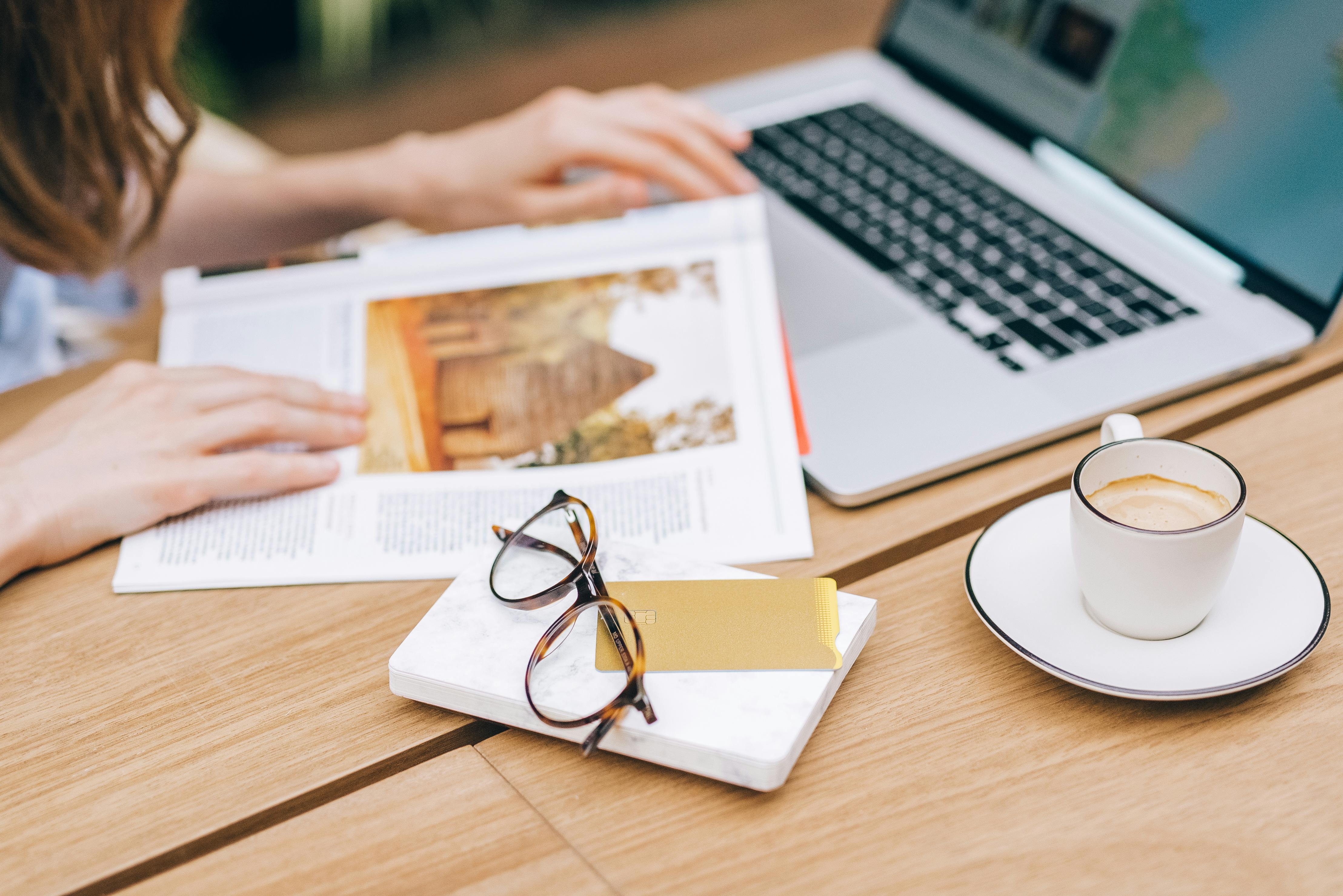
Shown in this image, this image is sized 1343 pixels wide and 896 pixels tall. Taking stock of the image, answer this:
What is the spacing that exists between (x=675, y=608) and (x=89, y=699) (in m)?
0.31

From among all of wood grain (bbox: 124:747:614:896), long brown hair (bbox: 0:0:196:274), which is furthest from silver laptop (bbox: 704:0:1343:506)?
long brown hair (bbox: 0:0:196:274)

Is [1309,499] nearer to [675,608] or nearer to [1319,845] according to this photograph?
[1319,845]

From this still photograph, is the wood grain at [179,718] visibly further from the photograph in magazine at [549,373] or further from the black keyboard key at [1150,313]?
the black keyboard key at [1150,313]

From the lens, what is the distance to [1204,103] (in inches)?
29.8

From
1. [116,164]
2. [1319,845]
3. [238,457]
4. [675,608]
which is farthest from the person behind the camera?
[116,164]

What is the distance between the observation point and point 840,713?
501 millimetres

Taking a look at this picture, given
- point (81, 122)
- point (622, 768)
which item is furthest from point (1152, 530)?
point (81, 122)

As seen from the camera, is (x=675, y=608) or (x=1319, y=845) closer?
(x=1319, y=845)

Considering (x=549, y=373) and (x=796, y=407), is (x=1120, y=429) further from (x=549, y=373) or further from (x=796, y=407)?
(x=549, y=373)

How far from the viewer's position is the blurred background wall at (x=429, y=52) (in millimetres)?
2635

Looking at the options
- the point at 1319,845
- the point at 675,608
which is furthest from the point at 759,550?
the point at 1319,845

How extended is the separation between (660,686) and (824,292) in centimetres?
39

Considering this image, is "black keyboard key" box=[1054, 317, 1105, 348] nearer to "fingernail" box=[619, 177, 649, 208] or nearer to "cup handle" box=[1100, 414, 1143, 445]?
"cup handle" box=[1100, 414, 1143, 445]

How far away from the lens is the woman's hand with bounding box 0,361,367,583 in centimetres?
62
